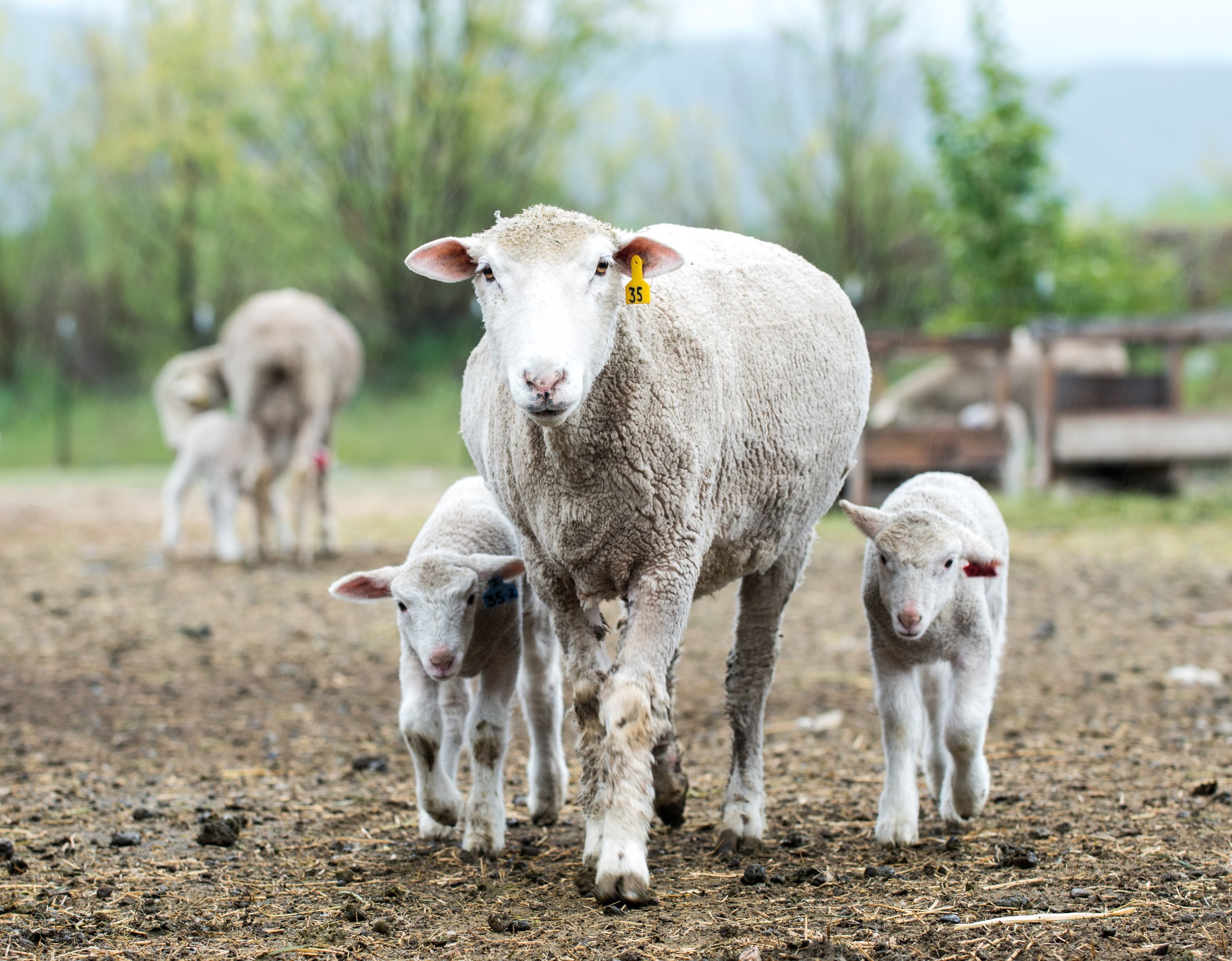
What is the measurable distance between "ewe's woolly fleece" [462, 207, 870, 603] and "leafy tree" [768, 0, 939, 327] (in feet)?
77.4

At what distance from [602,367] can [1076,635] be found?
5261mm

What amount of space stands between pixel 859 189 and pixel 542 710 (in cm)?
2544

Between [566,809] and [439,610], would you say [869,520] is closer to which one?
[439,610]

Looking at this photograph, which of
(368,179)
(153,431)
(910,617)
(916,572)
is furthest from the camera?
(368,179)

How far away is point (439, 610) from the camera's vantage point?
14.5 feet

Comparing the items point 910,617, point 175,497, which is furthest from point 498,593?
point 175,497

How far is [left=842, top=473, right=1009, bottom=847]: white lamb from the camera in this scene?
441 cm

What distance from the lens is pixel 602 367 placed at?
12.6 feet

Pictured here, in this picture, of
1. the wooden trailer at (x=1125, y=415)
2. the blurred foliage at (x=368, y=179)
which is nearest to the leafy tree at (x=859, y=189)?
the blurred foliage at (x=368, y=179)

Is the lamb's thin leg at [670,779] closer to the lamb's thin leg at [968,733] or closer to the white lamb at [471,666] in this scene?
the white lamb at [471,666]

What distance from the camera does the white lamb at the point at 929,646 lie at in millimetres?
4410

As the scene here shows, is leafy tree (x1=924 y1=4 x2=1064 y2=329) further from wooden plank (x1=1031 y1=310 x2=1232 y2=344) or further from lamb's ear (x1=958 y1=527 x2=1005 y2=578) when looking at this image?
lamb's ear (x1=958 y1=527 x2=1005 y2=578)

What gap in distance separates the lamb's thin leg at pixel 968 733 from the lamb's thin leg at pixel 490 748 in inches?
58.4

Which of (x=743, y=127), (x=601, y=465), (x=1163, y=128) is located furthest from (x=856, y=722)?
(x=1163, y=128)
